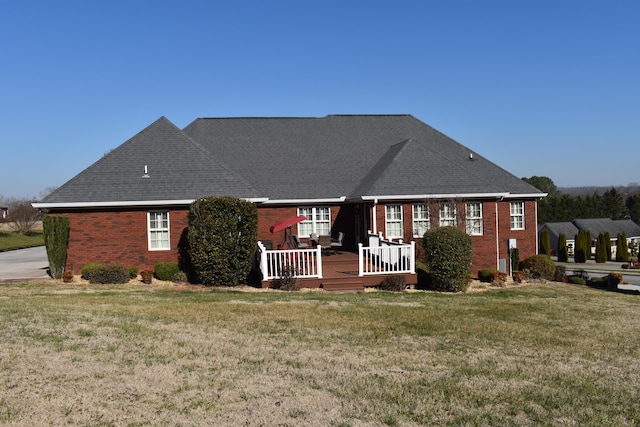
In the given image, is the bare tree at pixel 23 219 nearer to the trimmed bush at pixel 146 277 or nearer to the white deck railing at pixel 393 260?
the trimmed bush at pixel 146 277

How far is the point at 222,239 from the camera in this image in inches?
680

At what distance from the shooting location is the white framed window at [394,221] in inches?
882

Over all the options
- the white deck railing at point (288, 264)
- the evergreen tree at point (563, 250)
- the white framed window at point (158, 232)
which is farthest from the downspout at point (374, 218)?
the evergreen tree at point (563, 250)

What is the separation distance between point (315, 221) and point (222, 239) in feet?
26.5

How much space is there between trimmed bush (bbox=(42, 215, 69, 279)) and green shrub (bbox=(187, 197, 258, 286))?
17.9ft

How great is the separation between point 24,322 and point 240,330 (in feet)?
13.6

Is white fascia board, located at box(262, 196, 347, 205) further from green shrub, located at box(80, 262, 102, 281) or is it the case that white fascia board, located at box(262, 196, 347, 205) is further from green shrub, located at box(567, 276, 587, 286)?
Result: green shrub, located at box(567, 276, 587, 286)

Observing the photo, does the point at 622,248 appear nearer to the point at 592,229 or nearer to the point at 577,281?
the point at 592,229

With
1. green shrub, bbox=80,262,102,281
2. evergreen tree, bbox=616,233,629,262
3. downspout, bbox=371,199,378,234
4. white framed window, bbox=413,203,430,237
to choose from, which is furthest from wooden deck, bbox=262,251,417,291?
evergreen tree, bbox=616,233,629,262

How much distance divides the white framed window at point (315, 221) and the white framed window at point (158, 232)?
249 inches

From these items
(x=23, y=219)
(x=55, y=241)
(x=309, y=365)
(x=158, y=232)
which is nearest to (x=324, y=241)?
(x=158, y=232)

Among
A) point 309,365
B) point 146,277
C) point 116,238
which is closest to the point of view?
point 309,365

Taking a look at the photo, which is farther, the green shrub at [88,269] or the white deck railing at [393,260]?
the green shrub at [88,269]

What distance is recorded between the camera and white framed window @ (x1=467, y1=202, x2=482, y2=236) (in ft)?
75.5
